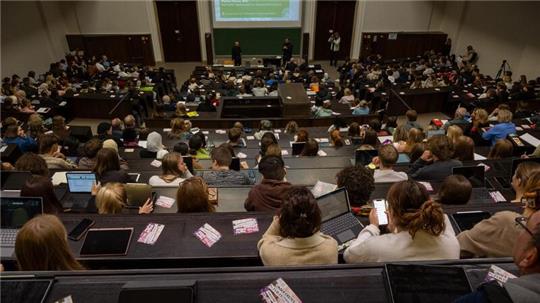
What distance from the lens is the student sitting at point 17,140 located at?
6266 millimetres

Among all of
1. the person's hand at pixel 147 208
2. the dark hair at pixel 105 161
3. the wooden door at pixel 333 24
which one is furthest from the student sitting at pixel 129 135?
the wooden door at pixel 333 24

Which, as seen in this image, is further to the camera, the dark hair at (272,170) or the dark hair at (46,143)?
the dark hair at (46,143)

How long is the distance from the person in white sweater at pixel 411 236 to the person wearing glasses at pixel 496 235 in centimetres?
38

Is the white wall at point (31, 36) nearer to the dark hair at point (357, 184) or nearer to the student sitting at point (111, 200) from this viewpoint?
the student sitting at point (111, 200)

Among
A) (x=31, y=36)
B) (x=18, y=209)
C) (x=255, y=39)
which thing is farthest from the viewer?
(x=255, y=39)

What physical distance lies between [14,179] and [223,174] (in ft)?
7.88

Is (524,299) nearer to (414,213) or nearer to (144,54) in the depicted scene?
(414,213)

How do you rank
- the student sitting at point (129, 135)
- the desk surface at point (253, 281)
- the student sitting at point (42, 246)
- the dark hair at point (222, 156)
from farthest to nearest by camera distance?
the student sitting at point (129, 135) → the dark hair at point (222, 156) → the student sitting at point (42, 246) → the desk surface at point (253, 281)

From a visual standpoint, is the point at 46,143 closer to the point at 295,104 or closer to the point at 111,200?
the point at 111,200

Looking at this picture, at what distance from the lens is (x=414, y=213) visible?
79.8 inches

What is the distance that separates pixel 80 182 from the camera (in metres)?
3.71

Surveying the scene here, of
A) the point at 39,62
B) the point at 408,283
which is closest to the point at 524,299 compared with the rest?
the point at 408,283

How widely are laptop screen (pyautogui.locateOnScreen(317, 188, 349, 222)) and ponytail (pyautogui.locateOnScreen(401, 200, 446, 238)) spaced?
0.79 metres

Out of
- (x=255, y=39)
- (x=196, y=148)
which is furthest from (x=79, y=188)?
(x=255, y=39)
